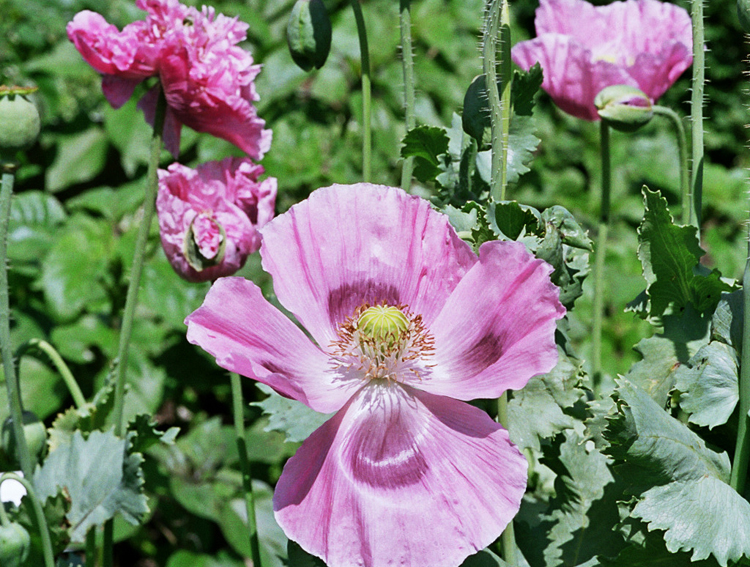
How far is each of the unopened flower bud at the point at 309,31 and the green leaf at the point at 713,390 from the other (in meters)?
0.50

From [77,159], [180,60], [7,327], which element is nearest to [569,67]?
[180,60]

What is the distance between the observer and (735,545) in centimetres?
64

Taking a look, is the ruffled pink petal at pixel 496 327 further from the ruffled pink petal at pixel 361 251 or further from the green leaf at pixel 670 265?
the green leaf at pixel 670 265

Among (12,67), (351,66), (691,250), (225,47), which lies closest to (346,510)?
(691,250)

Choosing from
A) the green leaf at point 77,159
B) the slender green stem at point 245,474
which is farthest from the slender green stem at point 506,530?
the green leaf at point 77,159

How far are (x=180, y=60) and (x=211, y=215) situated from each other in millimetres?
159

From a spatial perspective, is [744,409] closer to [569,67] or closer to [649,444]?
[649,444]

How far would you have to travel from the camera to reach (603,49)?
3.89ft

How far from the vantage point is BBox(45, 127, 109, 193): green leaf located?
237 centimetres

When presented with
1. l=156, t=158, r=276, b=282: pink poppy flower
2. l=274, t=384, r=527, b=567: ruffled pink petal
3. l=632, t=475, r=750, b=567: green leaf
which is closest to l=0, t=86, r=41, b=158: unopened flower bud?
l=156, t=158, r=276, b=282: pink poppy flower

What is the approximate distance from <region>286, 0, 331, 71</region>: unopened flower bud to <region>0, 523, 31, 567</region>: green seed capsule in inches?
21.3

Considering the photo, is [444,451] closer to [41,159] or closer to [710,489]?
[710,489]

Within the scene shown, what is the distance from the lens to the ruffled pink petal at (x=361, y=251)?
0.68 metres

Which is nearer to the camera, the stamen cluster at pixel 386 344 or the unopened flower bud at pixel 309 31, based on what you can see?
the stamen cluster at pixel 386 344
